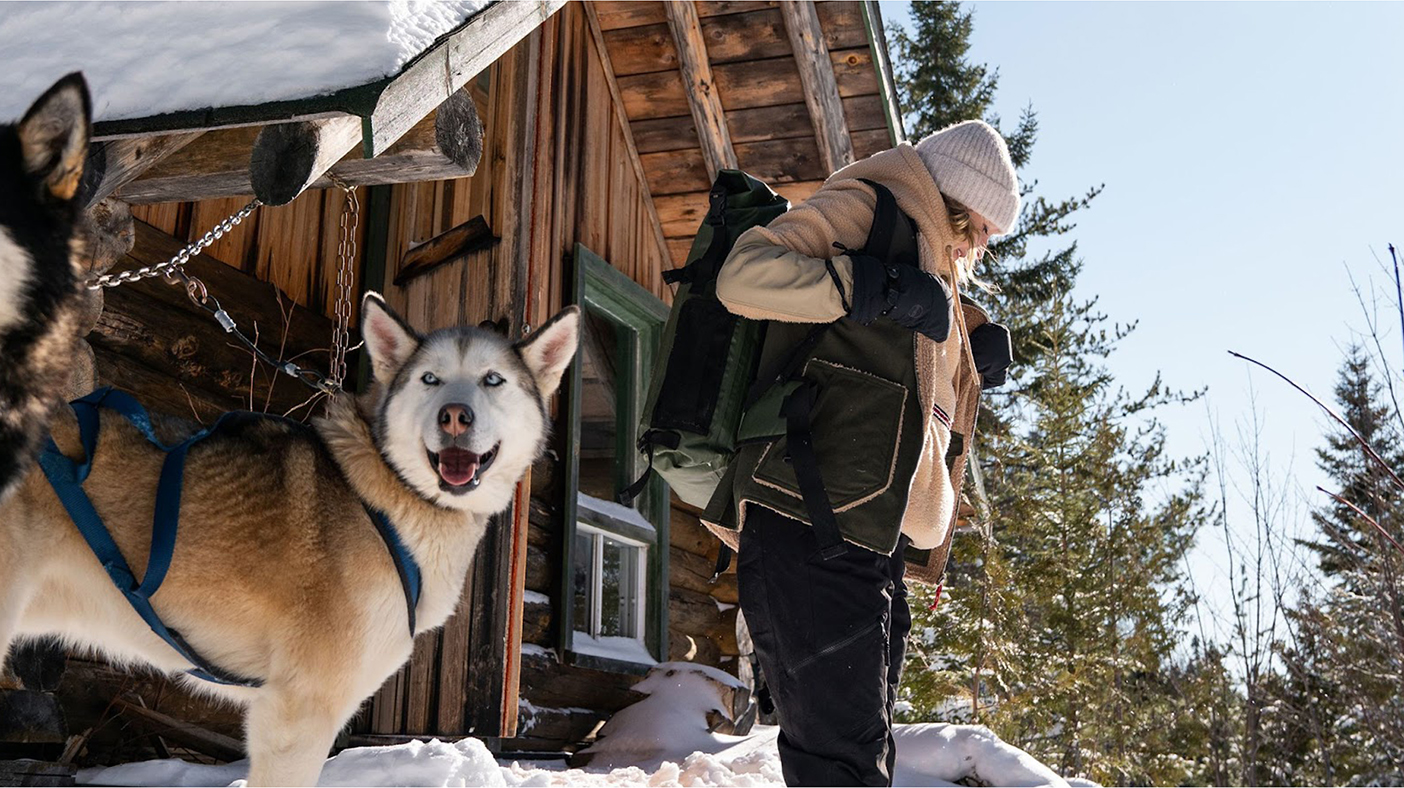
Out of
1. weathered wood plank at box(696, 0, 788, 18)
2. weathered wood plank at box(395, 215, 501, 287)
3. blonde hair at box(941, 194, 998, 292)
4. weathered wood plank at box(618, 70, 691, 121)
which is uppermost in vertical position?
weathered wood plank at box(696, 0, 788, 18)

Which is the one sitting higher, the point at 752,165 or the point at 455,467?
the point at 752,165

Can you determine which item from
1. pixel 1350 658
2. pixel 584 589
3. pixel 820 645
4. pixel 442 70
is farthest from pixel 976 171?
pixel 1350 658

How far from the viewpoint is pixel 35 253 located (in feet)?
6.86

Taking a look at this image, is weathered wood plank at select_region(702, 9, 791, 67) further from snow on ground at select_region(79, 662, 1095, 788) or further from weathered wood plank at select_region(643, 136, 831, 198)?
snow on ground at select_region(79, 662, 1095, 788)

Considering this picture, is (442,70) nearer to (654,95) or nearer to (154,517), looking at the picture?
(154,517)

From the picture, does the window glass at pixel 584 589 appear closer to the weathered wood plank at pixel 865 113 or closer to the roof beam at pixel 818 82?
the roof beam at pixel 818 82

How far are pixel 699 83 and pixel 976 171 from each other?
4053mm

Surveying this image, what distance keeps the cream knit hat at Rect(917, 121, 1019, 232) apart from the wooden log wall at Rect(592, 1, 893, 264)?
376 centimetres

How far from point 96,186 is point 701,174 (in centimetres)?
510

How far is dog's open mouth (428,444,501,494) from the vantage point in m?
2.96

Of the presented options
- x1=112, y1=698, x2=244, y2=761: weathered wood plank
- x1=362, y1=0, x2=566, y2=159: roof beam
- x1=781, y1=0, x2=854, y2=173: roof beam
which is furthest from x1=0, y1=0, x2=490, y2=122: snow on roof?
x1=781, y1=0, x2=854, y2=173: roof beam

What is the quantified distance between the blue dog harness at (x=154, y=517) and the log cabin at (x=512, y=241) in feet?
1.22

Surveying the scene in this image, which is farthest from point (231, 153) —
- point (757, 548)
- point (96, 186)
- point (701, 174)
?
point (701, 174)

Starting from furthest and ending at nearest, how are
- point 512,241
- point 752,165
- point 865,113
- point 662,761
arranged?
point 752,165, point 865,113, point 662,761, point 512,241
